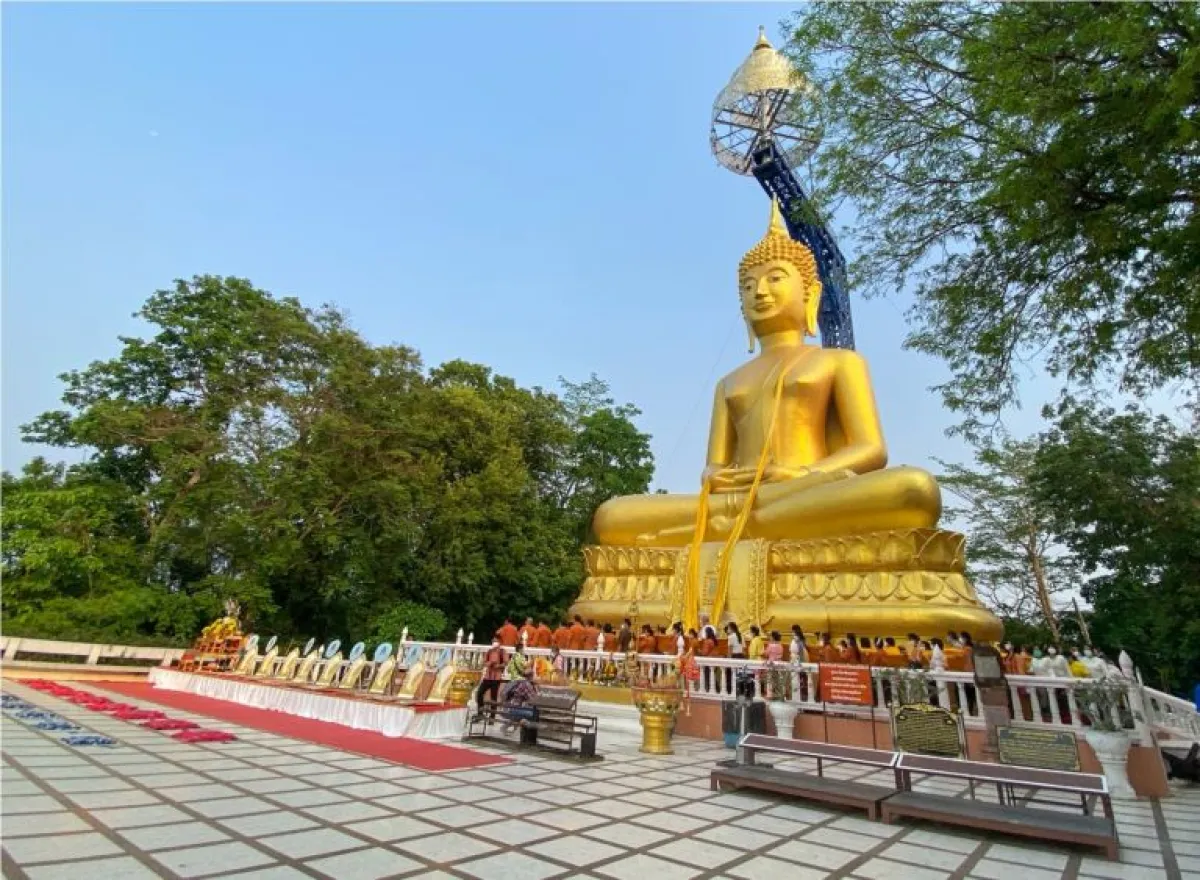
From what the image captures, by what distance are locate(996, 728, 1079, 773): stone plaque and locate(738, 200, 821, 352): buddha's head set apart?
11.7 m

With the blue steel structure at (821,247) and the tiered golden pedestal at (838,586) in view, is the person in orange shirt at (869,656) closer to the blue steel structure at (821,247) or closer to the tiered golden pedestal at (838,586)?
the tiered golden pedestal at (838,586)

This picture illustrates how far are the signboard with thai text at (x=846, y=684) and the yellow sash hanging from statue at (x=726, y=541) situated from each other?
545 centimetres

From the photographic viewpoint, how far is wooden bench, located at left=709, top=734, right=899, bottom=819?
474 centimetres

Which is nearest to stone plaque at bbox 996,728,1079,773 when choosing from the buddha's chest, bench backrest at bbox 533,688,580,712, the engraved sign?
the engraved sign

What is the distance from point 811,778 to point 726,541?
821 centimetres

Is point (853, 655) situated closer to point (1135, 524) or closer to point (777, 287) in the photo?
point (777, 287)

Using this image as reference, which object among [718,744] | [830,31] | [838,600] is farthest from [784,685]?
[830,31]

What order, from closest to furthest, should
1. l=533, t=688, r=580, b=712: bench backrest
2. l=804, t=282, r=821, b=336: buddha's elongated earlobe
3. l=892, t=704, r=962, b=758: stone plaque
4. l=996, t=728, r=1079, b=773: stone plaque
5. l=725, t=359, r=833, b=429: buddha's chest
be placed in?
l=996, t=728, r=1079, b=773: stone plaque → l=892, t=704, r=962, b=758: stone plaque → l=533, t=688, r=580, b=712: bench backrest → l=725, t=359, r=833, b=429: buddha's chest → l=804, t=282, r=821, b=336: buddha's elongated earlobe

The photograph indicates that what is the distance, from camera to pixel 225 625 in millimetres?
14633

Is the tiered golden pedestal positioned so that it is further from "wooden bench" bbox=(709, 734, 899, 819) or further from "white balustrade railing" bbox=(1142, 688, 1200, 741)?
"wooden bench" bbox=(709, 734, 899, 819)

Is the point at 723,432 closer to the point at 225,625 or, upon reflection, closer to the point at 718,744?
the point at 718,744

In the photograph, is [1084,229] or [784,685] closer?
[1084,229]

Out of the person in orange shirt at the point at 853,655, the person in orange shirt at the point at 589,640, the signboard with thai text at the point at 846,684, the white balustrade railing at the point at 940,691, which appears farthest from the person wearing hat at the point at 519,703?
the person in orange shirt at the point at 853,655

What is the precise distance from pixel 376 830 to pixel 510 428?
1938cm
